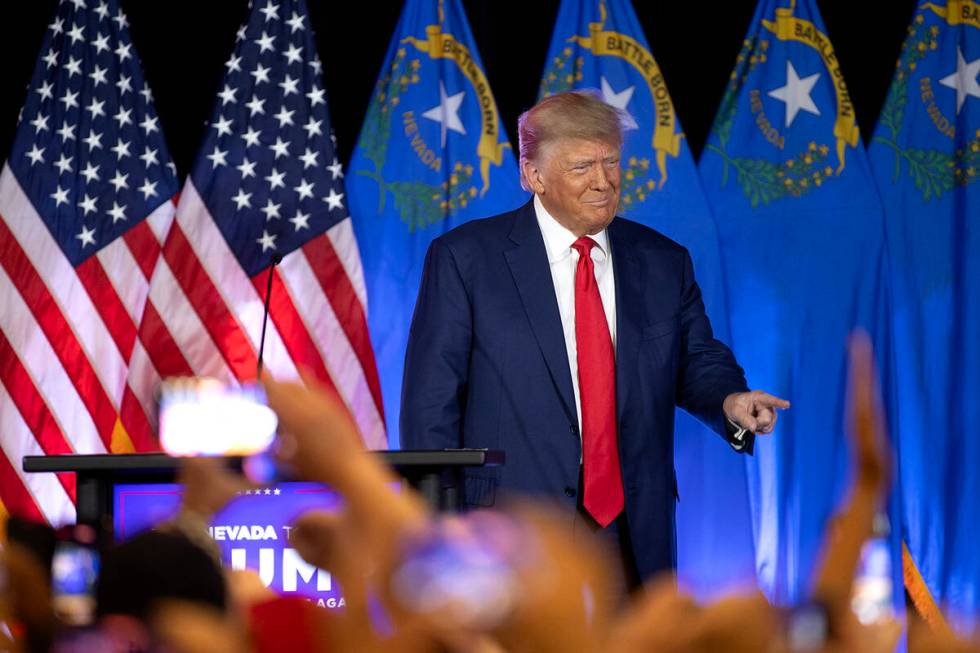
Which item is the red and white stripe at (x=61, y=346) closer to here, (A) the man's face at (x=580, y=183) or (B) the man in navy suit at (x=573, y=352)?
(B) the man in navy suit at (x=573, y=352)

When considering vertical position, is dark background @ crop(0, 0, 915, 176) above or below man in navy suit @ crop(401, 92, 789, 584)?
above

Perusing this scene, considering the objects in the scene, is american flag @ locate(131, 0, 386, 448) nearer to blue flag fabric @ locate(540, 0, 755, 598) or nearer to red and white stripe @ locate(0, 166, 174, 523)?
red and white stripe @ locate(0, 166, 174, 523)

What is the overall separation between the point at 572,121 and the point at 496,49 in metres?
1.74

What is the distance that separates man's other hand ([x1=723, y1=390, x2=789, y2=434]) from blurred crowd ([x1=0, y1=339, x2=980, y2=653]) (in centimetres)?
182

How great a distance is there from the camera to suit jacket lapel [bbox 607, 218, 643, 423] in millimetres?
2533

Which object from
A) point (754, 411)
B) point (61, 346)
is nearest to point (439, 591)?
point (754, 411)

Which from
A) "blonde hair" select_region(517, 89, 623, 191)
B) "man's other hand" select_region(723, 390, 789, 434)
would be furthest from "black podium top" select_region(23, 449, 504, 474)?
"blonde hair" select_region(517, 89, 623, 191)

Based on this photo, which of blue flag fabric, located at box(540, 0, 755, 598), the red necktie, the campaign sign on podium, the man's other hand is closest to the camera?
the campaign sign on podium

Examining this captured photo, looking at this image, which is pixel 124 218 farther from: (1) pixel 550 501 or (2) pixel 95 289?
(1) pixel 550 501

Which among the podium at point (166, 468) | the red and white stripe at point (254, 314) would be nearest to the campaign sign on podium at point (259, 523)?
the podium at point (166, 468)

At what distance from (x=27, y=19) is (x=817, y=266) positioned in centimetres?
291

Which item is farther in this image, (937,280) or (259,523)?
(937,280)

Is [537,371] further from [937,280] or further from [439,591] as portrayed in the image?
[439,591]

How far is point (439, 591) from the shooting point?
0.29m
